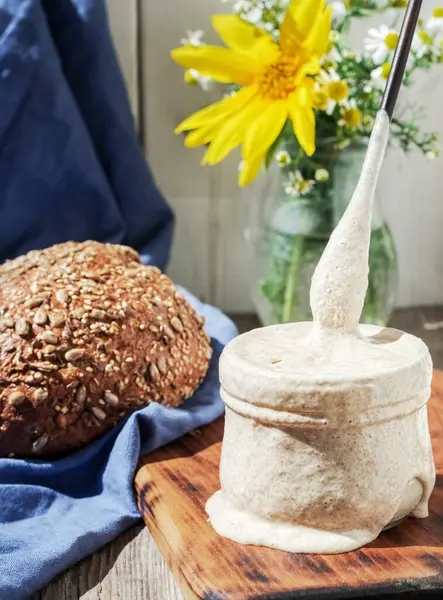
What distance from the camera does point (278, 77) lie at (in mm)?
1025

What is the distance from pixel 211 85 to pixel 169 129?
0.12m

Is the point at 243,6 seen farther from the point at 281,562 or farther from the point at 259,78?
the point at 281,562

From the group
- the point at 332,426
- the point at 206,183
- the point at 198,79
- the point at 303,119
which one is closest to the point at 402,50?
the point at 303,119

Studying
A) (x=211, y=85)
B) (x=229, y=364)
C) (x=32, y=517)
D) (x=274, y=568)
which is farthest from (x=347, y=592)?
(x=211, y=85)

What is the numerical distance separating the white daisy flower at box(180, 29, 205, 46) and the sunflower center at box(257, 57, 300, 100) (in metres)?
0.27

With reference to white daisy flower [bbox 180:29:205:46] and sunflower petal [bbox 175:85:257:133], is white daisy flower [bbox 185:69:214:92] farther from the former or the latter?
sunflower petal [bbox 175:85:257:133]

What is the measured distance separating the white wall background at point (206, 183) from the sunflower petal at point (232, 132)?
42 centimetres

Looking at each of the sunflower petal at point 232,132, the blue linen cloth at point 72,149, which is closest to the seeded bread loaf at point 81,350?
the blue linen cloth at point 72,149

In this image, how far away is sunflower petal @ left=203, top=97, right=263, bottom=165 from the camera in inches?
39.8

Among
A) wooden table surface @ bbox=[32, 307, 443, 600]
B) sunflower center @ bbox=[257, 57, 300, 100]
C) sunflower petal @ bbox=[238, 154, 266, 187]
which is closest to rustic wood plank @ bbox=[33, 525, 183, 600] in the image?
wooden table surface @ bbox=[32, 307, 443, 600]

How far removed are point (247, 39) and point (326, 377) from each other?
0.57 m

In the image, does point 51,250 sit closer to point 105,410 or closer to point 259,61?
point 105,410

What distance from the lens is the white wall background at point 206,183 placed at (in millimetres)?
1447

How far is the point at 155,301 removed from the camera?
0.96m
